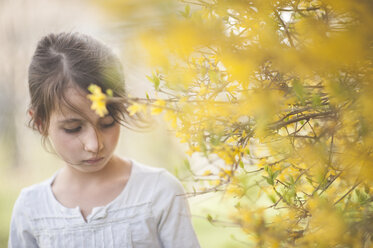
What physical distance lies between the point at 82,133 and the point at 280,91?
0.59 meters

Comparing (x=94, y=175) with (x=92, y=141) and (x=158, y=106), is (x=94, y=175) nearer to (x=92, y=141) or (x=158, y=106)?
(x=92, y=141)

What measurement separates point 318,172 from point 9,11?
167 inches

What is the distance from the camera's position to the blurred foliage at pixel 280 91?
42 cm

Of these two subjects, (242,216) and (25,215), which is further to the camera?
(25,215)

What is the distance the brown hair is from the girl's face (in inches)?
0.9

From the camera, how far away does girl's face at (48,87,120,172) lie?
1.02 m

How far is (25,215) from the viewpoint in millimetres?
1236

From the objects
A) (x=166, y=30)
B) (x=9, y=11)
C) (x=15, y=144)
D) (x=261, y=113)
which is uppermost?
(x=9, y=11)

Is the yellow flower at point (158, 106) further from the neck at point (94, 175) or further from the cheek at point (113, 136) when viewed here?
the neck at point (94, 175)

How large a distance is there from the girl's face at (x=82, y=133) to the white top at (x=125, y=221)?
0.56 ft

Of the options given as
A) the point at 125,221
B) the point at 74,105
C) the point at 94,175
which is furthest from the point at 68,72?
the point at 125,221

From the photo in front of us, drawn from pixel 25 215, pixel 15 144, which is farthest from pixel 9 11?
pixel 25 215

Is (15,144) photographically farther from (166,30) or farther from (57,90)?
(166,30)

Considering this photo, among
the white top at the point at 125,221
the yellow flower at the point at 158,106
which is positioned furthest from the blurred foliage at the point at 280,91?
the white top at the point at 125,221
